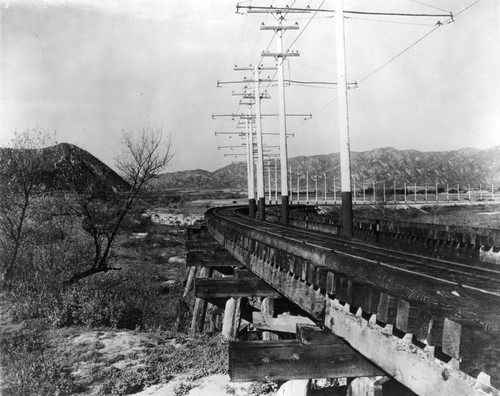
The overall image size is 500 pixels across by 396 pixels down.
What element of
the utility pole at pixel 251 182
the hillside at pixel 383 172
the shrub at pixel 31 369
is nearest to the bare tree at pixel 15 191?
the shrub at pixel 31 369

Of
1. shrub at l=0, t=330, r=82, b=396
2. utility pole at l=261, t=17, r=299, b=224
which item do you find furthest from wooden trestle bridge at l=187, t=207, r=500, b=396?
utility pole at l=261, t=17, r=299, b=224

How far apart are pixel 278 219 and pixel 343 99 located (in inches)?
402

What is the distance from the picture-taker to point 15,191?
15586 mm

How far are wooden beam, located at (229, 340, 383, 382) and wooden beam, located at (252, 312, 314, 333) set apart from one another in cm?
302

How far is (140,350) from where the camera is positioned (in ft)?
27.3

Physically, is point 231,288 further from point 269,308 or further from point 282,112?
point 282,112

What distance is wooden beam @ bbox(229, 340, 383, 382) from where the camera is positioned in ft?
10.6

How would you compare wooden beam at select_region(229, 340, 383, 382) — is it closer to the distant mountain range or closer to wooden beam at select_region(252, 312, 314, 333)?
wooden beam at select_region(252, 312, 314, 333)

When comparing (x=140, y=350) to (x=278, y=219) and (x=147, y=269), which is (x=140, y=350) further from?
(x=278, y=219)

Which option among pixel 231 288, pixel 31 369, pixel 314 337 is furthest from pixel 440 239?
pixel 31 369

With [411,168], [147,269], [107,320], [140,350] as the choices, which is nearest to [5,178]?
[147,269]

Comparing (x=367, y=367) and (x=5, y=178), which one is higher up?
(x=5, y=178)

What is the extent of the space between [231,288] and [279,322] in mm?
867

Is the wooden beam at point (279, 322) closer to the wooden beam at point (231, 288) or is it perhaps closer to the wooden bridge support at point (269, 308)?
the wooden bridge support at point (269, 308)
